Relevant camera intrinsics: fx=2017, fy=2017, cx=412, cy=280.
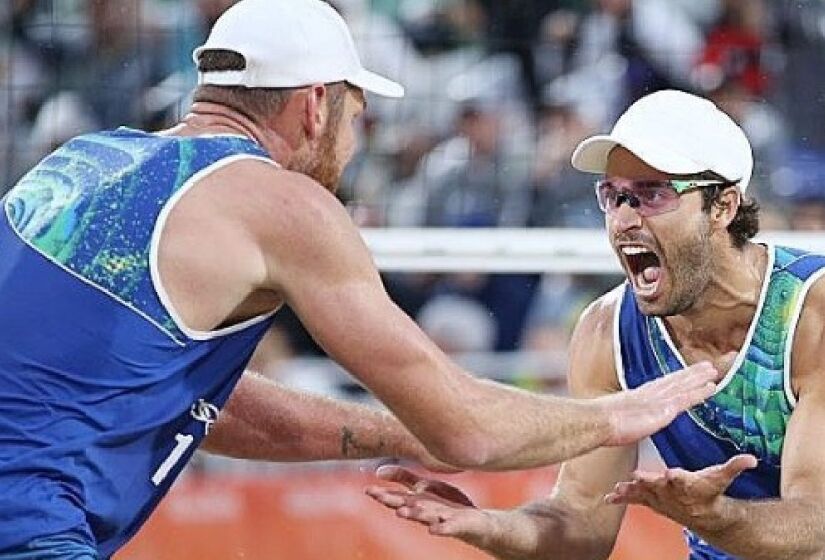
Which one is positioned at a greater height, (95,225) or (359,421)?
(95,225)

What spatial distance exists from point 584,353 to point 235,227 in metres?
1.47

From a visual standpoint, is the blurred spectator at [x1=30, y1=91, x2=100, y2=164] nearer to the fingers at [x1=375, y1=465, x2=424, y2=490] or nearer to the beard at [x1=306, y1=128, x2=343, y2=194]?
the fingers at [x1=375, y1=465, x2=424, y2=490]

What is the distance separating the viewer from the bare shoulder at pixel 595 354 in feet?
16.1

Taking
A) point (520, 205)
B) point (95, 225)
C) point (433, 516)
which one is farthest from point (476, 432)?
point (520, 205)

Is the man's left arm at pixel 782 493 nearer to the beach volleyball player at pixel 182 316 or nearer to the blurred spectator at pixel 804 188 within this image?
the beach volleyball player at pixel 182 316

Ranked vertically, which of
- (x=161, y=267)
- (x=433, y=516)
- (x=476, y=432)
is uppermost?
(x=161, y=267)

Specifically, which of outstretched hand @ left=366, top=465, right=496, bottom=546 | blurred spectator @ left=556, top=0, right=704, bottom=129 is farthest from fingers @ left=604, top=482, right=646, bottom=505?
blurred spectator @ left=556, top=0, right=704, bottom=129

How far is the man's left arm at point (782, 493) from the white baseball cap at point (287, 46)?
1010 mm

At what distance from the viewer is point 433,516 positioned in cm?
434

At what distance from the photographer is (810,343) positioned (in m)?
4.64

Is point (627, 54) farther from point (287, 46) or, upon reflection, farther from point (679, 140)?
point (287, 46)

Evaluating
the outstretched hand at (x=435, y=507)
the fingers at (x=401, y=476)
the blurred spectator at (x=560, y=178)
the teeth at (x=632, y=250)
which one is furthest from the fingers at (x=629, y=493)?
the blurred spectator at (x=560, y=178)

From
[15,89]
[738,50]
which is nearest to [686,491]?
[738,50]

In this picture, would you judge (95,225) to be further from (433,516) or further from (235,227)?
(433,516)
